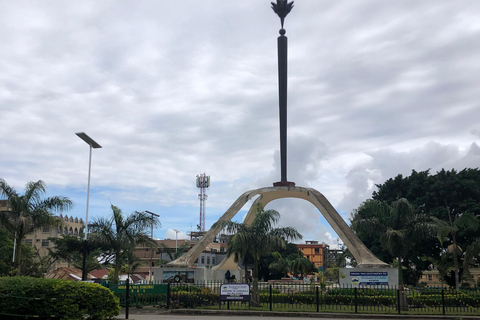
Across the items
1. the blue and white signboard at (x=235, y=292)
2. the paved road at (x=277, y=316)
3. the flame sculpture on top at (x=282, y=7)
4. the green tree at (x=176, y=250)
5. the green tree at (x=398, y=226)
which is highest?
the flame sculpture on top at (x=282, y=7)

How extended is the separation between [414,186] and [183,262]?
75.2 feet

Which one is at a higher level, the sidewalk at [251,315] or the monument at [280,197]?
the monument at [280,197]

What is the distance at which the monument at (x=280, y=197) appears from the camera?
24.7 meters

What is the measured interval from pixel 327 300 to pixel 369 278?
4.67 meters

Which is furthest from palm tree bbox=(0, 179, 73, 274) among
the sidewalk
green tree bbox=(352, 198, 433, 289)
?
green tree bbox=(352, 198, 433, 289)

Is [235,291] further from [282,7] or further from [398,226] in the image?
[282,7]

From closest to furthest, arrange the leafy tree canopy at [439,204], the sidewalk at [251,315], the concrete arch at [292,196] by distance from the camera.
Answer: the sidewalk at [251,315], the concrete arch at [292,196], the leafy tree canopy at [439,204]

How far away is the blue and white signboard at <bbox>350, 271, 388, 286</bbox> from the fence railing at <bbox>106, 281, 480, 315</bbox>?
2.16 meters

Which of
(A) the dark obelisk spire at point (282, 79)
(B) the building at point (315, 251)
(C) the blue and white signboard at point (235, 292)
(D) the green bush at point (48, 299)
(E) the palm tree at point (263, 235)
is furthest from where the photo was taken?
(B) the building at point (315, 251)

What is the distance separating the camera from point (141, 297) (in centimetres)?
2005

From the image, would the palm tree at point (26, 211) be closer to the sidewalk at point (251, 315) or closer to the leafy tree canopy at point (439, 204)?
the sidewalk at point (251, 315)

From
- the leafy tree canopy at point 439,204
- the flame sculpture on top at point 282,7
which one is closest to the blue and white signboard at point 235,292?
the leafy tree canopy at point 439,204

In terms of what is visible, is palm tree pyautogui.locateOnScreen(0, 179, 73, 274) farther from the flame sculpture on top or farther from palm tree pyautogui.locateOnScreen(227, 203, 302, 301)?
the flame sculpture on top

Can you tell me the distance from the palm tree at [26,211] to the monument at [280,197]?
747cm
